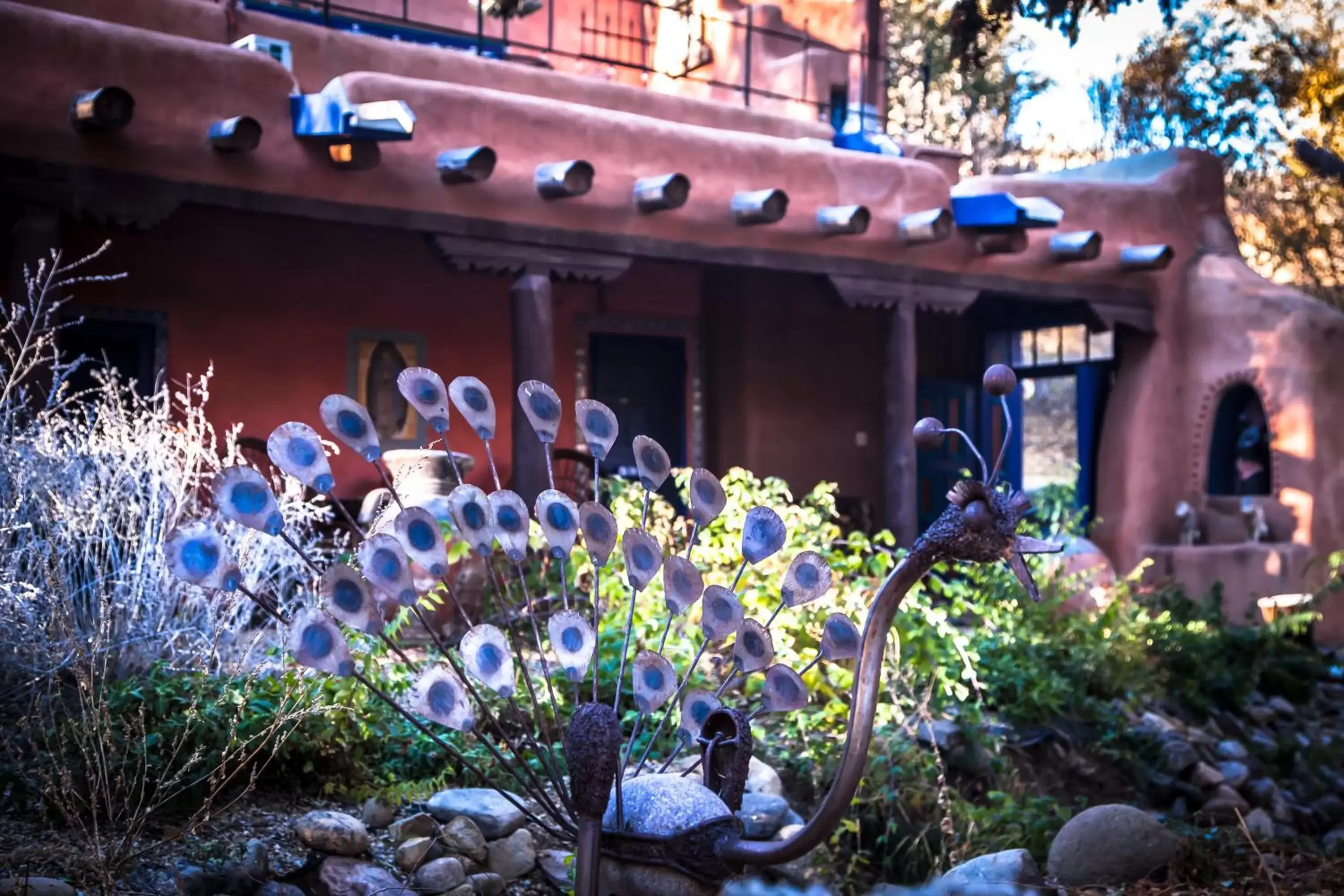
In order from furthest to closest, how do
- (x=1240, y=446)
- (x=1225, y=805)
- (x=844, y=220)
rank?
(x=1240, y=446), (x=844, y=220), (x=1225, y=805)

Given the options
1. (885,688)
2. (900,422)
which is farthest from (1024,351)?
(885,688)

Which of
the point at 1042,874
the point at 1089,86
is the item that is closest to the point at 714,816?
the point at 1042,874

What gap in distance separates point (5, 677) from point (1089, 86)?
2069cm

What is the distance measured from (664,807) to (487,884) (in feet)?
6.32

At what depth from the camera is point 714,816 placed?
276 centimetres

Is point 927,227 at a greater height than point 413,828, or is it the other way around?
point 927,227

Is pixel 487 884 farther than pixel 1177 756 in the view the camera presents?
No

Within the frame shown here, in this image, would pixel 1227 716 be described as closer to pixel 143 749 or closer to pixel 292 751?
pixel 292 751

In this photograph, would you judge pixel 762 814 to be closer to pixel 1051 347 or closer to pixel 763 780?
pixel 763 780

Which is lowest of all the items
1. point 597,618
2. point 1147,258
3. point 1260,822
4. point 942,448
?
point 1260,822

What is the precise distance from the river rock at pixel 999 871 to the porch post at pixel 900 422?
5.76 metres

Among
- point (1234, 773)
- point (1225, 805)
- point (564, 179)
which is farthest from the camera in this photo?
point (564, 179)

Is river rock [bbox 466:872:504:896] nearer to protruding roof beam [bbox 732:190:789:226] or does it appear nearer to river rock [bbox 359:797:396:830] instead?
river rock [bbox 359:797:396:830]

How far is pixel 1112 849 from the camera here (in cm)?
506
